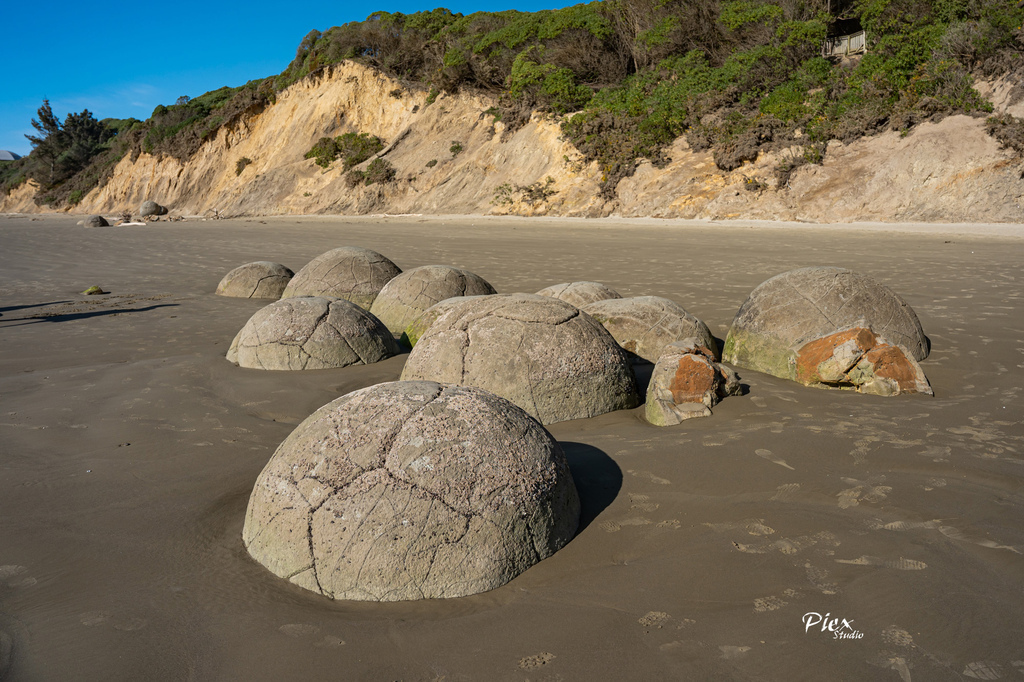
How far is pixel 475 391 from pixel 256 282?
880 cm

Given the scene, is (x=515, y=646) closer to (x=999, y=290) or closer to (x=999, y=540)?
(x=999, y=540)

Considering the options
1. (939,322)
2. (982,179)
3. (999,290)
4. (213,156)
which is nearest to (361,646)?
(939,322)

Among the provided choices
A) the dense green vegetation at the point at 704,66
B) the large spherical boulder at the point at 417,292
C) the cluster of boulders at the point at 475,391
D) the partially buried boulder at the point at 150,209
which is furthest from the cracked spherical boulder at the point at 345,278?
the partially buried boulder at the point at 150,209

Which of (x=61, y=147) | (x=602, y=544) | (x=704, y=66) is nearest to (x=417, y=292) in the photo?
(x=602, y=544)

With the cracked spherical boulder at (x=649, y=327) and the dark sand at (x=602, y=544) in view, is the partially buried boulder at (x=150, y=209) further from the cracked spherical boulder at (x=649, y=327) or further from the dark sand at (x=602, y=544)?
the cracked spherical boulder at (x=649, y=327)

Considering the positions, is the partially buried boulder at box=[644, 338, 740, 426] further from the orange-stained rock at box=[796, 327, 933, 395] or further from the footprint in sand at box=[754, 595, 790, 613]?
the footprint in sand at box=[754, 595, 790, 613]

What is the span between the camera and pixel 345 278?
9.39 metres

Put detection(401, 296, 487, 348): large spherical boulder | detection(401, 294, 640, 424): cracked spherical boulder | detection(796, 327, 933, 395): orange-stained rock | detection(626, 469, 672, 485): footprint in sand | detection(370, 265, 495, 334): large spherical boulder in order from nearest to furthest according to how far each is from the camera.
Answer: detection(626, 469, 672, 485): footprint in sand → detection(401, 294, 640, 424): cracked spherical boulder → detection(796, 327, 933, 395): orange-stained rock → detection(401, 296, 487, 348): large spherical boulder → detection(370, 265, 495, 334): large spherical boulder

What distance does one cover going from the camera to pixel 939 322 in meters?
7.57

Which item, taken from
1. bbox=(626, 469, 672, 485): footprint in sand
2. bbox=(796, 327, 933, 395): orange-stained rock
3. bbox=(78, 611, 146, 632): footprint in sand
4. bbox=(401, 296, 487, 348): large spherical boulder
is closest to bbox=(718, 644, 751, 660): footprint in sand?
bbox=(626, 469, 672, 485): footprint in sand

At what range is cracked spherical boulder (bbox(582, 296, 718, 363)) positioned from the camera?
5965 mm

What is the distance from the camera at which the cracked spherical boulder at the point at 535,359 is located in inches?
179

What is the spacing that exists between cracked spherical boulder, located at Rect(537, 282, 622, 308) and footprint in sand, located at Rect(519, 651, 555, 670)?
15.1 feet

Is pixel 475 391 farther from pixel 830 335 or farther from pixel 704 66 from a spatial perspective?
pixel 704 66
